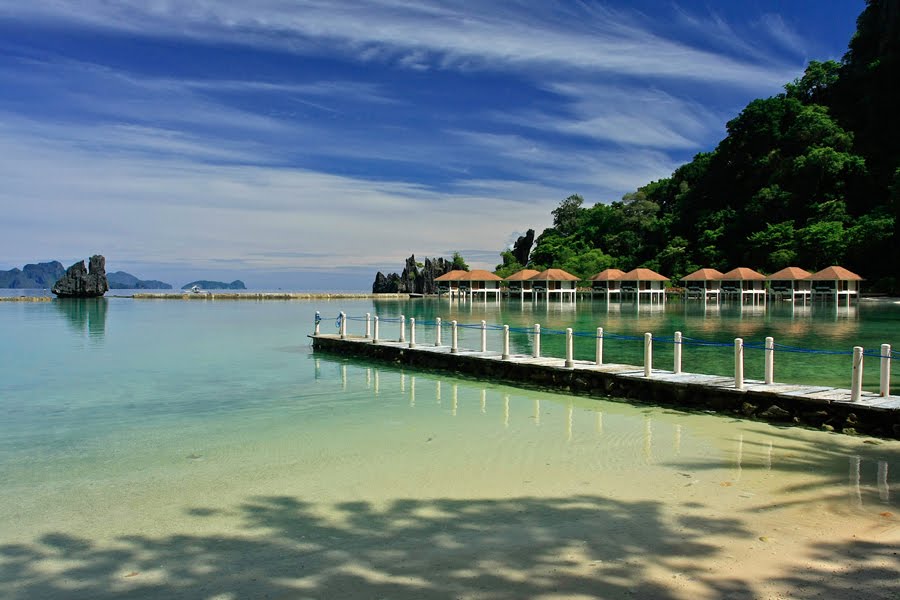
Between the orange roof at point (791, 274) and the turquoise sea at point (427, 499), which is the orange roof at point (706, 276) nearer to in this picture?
the orange roof at point (791, 274)

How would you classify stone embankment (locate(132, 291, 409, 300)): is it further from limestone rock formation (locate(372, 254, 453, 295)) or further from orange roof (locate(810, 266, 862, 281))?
orange roof (locate(810, 266, 862, 281))

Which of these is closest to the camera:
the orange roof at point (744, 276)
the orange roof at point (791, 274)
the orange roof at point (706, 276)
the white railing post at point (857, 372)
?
the white railing post at point (857, 372)

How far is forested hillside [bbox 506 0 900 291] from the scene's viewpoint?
53.0 meters

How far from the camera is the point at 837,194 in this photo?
56.3 m

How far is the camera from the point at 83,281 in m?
94.0

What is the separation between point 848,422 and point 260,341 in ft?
69.7

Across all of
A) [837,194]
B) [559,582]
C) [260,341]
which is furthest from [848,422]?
[837,194]

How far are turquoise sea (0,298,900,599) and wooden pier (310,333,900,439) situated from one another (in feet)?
1.51

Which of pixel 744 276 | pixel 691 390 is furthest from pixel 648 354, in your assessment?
pixel 744 276

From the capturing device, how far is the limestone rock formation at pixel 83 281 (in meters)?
93.2

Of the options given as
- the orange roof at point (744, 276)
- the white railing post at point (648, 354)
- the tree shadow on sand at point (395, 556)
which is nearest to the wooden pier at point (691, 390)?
the white railing post at point (648, 354)

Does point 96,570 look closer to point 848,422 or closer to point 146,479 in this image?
point 146,479

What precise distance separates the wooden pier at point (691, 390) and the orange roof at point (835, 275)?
137 ft

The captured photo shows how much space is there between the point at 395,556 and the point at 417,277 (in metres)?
107
